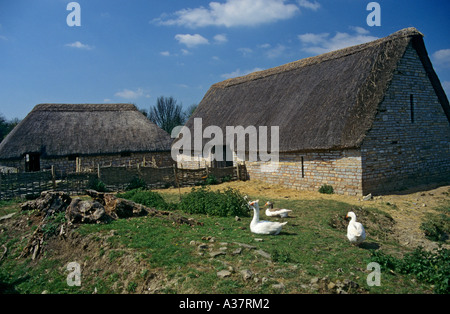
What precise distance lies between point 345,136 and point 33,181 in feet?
45.4

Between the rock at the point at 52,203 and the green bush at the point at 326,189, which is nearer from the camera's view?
the rock at the point at 52,203

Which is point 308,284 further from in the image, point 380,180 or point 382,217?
point 380,180

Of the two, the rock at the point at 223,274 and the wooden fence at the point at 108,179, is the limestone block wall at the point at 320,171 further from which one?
the rock at the point at 223,274

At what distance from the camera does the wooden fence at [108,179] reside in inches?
545

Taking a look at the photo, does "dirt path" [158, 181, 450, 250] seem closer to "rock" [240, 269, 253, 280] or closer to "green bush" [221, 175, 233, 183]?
"green bush" [221, 175, 233, 183]

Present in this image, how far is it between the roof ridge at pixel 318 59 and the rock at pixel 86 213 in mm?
13828

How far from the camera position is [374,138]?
12766mm

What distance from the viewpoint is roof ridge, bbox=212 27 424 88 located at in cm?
1402

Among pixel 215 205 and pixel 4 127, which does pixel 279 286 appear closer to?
pixel 215 205

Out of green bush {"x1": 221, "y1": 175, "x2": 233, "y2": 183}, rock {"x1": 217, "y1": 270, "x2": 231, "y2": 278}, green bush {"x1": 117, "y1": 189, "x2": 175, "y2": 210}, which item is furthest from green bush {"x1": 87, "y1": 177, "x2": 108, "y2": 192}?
rock {"x1": 217, "y1": 270, "x2": 231, "y2": 278}

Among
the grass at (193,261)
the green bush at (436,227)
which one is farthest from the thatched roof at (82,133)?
the green bush at (436,227)

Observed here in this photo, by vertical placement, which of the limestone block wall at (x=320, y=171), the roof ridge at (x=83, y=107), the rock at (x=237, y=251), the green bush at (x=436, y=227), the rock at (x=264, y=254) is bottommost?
the green bush at (x=436, y=227)

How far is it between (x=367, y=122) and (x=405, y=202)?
336 centimetres

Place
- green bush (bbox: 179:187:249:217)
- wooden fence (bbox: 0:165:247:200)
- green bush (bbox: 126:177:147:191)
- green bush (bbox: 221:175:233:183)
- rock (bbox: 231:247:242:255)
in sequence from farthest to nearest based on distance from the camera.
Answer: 1. green bush (bbox: 221:175:233:183)
2. green bush (bbox: 126:177:147:191)
3. wooden fence (bbox: 0:165:247:200)
4. green bush (bbox: 179:187:249:217)
5. rock (bbox: 231:247:242:255)
